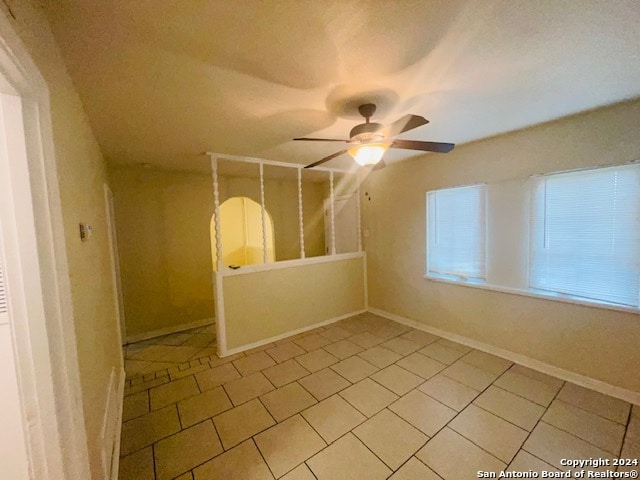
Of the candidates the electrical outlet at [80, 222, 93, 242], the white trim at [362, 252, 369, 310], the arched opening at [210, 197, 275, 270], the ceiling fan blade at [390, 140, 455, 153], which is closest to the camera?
the electrical outlet at [80, 222, 93, 242]

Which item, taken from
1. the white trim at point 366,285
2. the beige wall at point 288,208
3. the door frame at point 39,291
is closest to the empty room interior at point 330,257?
the door frame at point 39,291

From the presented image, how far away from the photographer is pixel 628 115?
1.92 meters

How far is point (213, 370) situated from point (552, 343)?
3.38 metres

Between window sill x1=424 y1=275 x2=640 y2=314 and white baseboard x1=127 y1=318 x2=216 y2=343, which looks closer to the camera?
window sill x1=424 y1=275 x2=640 y2=314

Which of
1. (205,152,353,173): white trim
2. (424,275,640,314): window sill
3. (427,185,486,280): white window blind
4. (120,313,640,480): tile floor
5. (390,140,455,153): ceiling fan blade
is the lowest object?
(120,313,640,480): tile floor

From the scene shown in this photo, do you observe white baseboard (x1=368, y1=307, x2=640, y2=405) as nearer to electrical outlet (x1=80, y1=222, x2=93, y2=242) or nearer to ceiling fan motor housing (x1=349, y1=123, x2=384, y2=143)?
Result: ceiling fan motor housing (x1=349, y1=123, x2=384, y2=143)

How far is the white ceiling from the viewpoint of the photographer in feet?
3.36

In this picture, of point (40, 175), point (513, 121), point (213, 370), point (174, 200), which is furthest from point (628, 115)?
point (174, 200)

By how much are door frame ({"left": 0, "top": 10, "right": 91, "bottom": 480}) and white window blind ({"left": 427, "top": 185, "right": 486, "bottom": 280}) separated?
3.42 m

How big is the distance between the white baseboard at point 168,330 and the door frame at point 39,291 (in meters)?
3.16

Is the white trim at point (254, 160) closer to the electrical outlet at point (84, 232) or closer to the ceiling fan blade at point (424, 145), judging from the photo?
the electrical outlet at point (84, 232)

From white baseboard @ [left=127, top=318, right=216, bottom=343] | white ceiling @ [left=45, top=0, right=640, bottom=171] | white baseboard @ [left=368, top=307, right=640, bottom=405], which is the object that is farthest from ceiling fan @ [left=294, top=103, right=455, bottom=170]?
white baseboard @ [left=127, top=318, right=216, bottom=343]

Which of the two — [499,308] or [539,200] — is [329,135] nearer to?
[539,200]

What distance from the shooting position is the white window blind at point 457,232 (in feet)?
9.56
